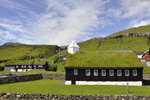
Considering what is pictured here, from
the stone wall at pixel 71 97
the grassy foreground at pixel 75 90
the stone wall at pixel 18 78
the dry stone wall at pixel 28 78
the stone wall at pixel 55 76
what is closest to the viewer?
the stone wall at pixel 71 97

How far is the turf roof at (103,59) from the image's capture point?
38000 mm

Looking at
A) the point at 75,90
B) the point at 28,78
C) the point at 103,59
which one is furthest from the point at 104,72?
the point at 28,78

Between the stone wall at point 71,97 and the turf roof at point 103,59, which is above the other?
the turf roof at point 103,59

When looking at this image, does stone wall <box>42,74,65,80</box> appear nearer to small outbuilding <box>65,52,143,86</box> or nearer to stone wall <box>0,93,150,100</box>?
small outbuilding <box>65,52,143,86</box>

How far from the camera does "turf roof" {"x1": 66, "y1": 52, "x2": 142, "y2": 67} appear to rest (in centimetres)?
3800

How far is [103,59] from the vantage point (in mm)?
40156

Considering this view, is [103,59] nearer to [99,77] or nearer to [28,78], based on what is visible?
[99,77]

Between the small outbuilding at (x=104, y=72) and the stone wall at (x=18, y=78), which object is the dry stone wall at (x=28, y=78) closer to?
the stone wall at (x=18, y=78)

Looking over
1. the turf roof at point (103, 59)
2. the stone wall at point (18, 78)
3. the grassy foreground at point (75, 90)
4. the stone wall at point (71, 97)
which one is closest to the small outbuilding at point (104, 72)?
the turf roof at point (103, 59)

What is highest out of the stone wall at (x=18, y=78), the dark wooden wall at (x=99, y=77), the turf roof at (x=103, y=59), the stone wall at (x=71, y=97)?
the turf roof at (x=103, y=59)

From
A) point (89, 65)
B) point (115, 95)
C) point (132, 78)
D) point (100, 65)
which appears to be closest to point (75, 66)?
point (89, 65)

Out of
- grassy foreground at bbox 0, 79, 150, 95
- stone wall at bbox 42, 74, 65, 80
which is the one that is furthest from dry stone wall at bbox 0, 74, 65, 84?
grassy foreground at bbox 0, 79, 150, 95

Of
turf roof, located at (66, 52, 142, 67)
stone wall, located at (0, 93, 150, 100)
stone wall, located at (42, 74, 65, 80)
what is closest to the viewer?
stone wall, located at (0, 93, 150, 100)

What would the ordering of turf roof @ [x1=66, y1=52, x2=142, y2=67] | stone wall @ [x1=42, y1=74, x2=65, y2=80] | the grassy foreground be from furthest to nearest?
1. stone wall @ [x1=42, y1=74, x2=65, y2=80]
2. turf roof @ [x1=66, y1=52, x2=142, y2=67]
3. the grassy foreground
